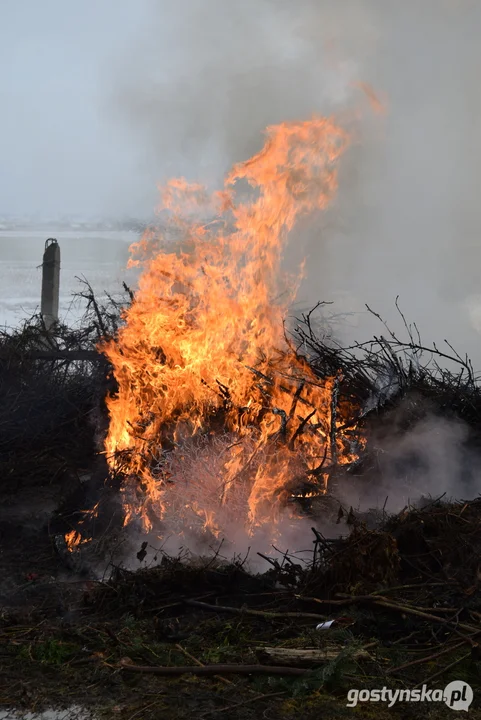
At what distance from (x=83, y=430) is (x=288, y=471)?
11.7ft

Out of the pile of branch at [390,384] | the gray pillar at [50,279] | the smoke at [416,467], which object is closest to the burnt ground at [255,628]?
the smoke at [416,467]

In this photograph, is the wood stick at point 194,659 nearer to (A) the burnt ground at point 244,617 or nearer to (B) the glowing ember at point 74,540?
(A) the burnt ground at point 244,617

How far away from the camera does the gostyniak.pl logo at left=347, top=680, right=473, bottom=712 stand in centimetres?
322

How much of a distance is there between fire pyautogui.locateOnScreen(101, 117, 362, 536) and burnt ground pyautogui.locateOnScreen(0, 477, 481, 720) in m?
0.98

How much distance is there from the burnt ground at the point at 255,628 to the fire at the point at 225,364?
98cm

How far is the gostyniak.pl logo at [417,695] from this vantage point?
3.22 meters

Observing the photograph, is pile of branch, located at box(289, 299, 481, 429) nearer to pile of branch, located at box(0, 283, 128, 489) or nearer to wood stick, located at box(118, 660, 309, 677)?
pile of branch, located at box(0, 283, 128, 489)

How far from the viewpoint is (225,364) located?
6777mm

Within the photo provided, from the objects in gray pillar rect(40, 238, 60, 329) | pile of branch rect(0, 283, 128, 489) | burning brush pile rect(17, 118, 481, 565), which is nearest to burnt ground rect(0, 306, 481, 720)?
burning brush pile rect(17, 118, 481, 565)

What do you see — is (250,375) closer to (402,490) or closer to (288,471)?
(288,471)

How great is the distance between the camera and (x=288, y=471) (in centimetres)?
595

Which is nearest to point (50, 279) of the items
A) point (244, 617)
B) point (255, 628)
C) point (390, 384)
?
point (390, 384)

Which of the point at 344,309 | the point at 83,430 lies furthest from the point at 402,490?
the point at 344,309

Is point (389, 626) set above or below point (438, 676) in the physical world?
above
